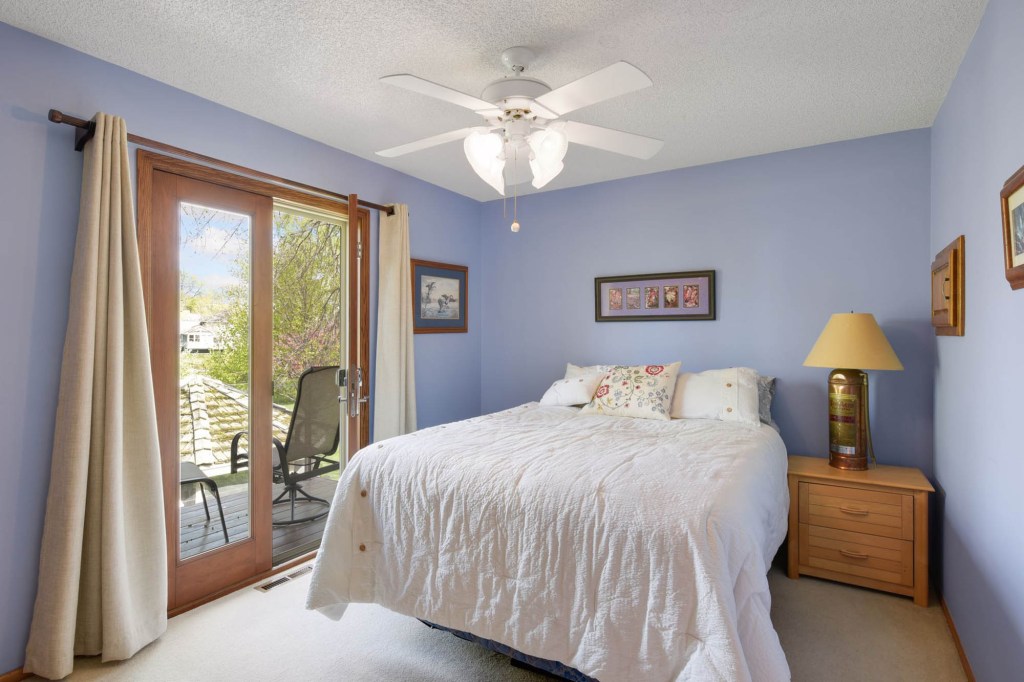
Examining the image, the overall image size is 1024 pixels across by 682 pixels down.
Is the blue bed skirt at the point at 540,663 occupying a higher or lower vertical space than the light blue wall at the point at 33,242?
lower

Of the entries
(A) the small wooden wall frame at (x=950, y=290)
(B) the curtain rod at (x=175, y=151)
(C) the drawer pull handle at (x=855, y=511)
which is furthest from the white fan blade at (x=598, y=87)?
(C) the drawer pull handle at (x=855, y=511)

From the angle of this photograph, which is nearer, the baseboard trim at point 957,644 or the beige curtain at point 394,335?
the baseboard trim at point 957,644

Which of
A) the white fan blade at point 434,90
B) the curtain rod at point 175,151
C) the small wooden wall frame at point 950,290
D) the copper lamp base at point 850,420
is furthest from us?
the copper lamp base at point 850,420

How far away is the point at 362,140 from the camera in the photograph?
314cm

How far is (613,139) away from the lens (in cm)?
211

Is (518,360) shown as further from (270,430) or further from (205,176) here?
(205,176)

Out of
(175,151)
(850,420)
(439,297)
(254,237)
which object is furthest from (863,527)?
(175,151)

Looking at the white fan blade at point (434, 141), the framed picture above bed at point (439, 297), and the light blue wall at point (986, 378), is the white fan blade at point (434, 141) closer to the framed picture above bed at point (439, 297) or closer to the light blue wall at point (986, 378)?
the framed picture above bed at point (439, 297)

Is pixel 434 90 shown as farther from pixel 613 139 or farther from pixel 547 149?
pixel 613 139

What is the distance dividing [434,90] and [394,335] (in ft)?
6.35

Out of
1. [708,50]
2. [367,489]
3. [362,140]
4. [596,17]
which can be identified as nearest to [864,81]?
[708,50]

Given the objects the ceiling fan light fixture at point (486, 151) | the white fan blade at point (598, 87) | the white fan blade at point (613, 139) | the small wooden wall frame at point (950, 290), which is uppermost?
the white fan blade at point (598, 87)

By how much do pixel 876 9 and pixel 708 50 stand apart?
22.2 inches

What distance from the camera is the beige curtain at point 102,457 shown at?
80.3 inches
